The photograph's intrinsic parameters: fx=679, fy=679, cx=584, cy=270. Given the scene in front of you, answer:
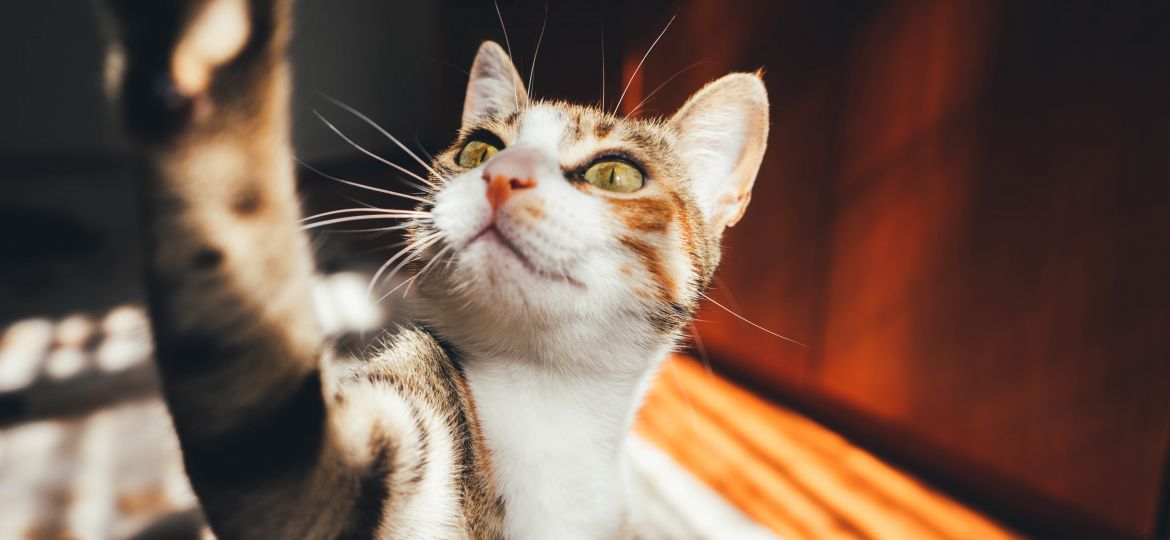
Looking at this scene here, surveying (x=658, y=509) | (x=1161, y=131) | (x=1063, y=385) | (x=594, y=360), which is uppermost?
(x=1161, y=131)

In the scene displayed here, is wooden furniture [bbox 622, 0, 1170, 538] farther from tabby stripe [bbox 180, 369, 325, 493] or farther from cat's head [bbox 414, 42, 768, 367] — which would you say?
tabby stripe [bbox 180, 369, 325, 493]

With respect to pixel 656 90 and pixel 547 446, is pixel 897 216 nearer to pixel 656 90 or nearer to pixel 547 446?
pixel 656 90

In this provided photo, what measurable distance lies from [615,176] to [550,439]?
0.54ft

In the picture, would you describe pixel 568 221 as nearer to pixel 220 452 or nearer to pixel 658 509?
pixel 220 452

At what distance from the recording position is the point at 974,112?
745mm

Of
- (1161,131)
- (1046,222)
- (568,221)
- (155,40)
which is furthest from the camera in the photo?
(1046,222)

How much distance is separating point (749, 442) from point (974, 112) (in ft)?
1.64

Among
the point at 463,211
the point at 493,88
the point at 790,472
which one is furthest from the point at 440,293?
the point at 790,472

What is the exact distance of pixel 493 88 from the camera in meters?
0.49

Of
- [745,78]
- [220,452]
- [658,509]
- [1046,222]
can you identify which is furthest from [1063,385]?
[220,452]

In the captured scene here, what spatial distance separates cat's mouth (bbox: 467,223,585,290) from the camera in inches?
14.3

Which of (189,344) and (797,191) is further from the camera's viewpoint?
(797,191)

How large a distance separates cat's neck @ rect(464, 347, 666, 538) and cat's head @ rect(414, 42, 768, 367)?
0.06 feet

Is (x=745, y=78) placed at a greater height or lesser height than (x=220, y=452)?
greater
